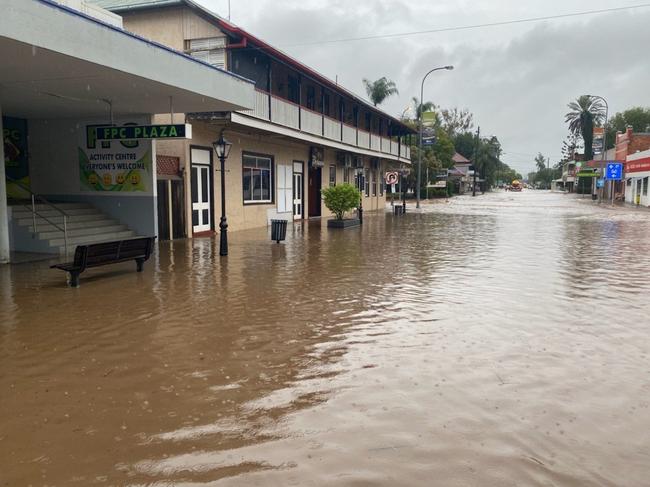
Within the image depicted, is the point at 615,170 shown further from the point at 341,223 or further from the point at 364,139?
the point at 341,223

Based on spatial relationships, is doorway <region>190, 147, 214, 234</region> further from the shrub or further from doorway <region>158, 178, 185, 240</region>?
the shrub

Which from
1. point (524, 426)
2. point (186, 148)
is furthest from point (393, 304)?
point (186, 148)

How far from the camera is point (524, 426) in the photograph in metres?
4.03

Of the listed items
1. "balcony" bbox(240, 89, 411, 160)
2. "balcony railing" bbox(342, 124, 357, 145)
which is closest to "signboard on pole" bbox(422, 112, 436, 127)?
"balcony" bbox(240, 89, 411, 160)

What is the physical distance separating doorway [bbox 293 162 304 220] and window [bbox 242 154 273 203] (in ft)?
8.66

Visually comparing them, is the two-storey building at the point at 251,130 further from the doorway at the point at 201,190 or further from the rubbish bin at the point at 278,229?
the rubbish bin at the point at 278,229

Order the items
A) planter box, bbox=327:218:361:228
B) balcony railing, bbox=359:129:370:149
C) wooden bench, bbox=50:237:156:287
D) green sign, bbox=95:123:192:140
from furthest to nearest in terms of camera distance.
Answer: balcony railing, bbox=359:129:370:149
planter box, bbox=327:218:361:228
green sign, bbox=95:123:192:140
wooden bench, bbox=50:237:156:287

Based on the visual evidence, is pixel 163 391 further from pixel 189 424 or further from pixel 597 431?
pixel 597 431

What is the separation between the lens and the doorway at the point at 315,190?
2830cm

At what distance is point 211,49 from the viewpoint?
1783 centimetres

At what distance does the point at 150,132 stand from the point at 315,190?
54.7ft

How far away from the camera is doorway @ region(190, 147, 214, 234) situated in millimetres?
17766

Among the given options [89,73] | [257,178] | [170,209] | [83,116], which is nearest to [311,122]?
[257,178]

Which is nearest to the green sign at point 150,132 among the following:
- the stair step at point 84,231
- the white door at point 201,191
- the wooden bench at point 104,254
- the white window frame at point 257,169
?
the stair step at point 84,231
